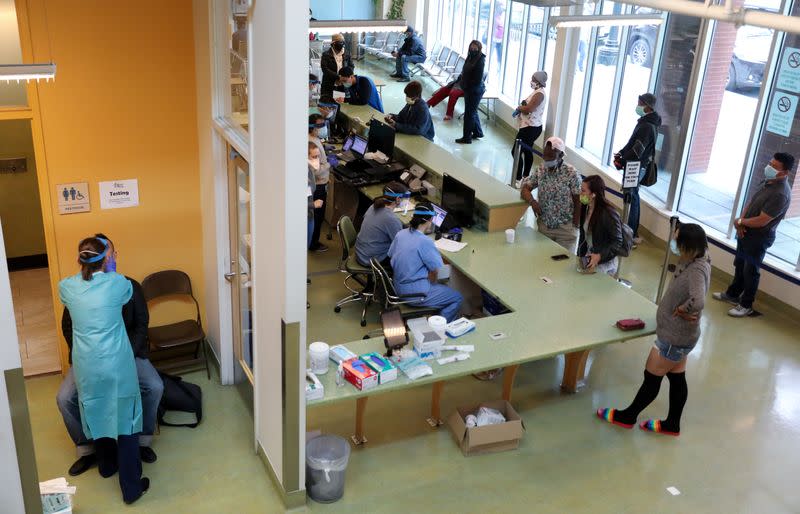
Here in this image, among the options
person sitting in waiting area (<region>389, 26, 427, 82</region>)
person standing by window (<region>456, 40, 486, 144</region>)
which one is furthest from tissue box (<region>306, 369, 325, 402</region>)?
person sitting in waiting area (<region>389, 26, 427, 82</region>)

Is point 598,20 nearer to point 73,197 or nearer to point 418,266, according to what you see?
point 418,266

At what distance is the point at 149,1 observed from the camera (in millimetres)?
5730

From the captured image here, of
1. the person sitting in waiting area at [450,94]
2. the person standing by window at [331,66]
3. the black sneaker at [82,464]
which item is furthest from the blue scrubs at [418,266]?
the person sitting in waiting area at [450,94]

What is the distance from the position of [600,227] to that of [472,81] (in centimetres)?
631

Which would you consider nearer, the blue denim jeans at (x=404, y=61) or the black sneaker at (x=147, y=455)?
the black sneaker at (x=147, y=455)

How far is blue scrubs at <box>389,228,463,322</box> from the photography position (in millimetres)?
6586

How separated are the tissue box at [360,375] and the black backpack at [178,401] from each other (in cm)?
148

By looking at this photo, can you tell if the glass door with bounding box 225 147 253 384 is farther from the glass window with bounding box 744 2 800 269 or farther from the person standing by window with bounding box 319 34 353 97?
the person standing by window with bounding box 319 34 353 97

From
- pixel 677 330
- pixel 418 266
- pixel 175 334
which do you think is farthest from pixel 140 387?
pixel 677 330

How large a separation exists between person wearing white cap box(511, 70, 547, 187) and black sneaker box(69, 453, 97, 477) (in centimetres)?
683

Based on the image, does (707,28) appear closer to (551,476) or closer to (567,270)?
(567,270)

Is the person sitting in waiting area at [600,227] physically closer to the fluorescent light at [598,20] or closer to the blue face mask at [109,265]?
the fluorescent light at [598,20]

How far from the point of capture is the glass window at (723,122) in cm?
847

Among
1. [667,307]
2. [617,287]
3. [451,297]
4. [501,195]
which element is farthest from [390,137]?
[667,307]
